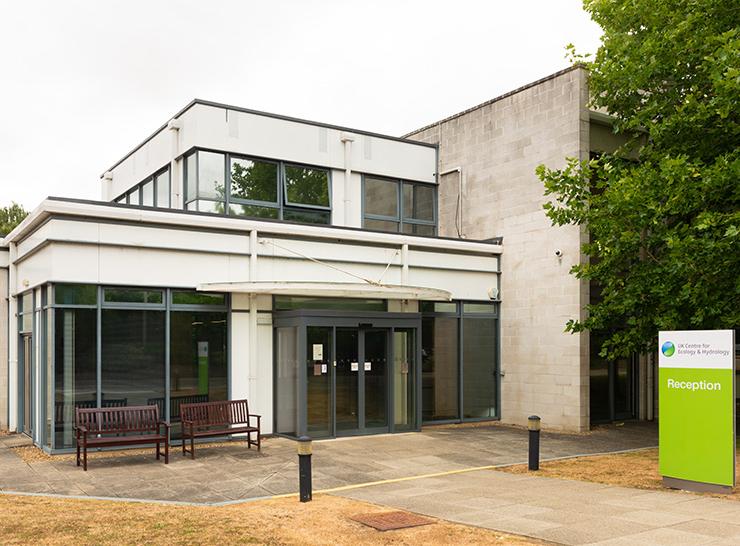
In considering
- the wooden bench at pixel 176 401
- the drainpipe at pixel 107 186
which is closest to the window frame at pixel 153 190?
the drainpipe at pixel 107 186

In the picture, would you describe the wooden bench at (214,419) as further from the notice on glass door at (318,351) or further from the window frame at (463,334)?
the window frame at (463,334)

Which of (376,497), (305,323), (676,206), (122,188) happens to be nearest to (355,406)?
(305,323)

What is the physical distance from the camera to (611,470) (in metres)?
11.9

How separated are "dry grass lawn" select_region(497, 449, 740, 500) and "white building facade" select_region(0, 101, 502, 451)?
15.3ft

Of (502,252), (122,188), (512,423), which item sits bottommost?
(512,423)

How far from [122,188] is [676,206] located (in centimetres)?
1659

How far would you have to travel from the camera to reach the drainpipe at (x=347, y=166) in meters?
19.5

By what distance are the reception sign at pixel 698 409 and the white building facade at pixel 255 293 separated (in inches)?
251

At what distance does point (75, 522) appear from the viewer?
8086 mm

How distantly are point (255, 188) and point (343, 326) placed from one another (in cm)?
483

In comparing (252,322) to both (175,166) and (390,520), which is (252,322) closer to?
(175,166)

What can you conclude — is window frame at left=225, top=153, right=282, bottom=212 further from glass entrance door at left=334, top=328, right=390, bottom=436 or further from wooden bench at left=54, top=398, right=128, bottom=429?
wooden bench at left=54, top=398, right=128, bottom=429

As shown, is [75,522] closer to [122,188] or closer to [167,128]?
[167,128]

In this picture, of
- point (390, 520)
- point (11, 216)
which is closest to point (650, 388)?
point (390, 520)
